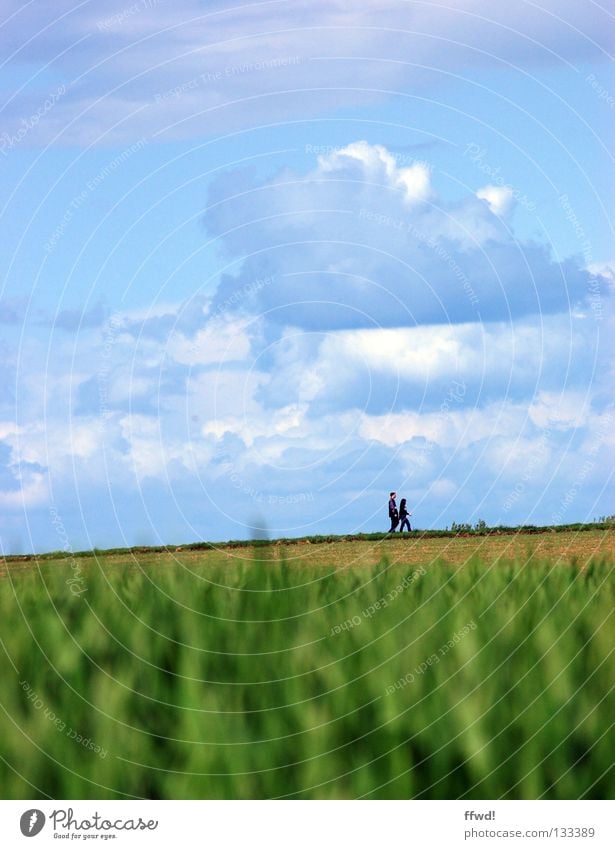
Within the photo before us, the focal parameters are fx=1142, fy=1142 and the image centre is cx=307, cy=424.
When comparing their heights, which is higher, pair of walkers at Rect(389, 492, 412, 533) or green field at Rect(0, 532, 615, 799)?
pair of walkers at Rect(389, 492, 412, 533)

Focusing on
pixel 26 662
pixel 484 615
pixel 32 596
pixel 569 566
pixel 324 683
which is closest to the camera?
pixel 324 683

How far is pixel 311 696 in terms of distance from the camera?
15.9ft

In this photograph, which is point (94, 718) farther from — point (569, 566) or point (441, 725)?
point (569, 566)

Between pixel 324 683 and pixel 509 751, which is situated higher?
pixel 324 683

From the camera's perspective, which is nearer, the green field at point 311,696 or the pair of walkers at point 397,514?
the green field at point 311,696

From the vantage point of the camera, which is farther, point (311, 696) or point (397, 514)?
point (397, 514)

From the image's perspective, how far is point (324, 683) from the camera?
4.98m

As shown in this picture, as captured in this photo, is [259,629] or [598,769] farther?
[259,629]

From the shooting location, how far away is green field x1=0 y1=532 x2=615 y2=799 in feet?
14.6

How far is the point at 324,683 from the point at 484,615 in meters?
1.34

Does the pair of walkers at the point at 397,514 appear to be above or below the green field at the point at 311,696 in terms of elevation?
above

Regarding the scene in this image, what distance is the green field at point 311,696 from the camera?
446 centimetres

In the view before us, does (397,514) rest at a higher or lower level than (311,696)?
→ higher

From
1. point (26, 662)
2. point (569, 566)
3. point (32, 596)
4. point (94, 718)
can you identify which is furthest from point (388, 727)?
point (569, 566)
